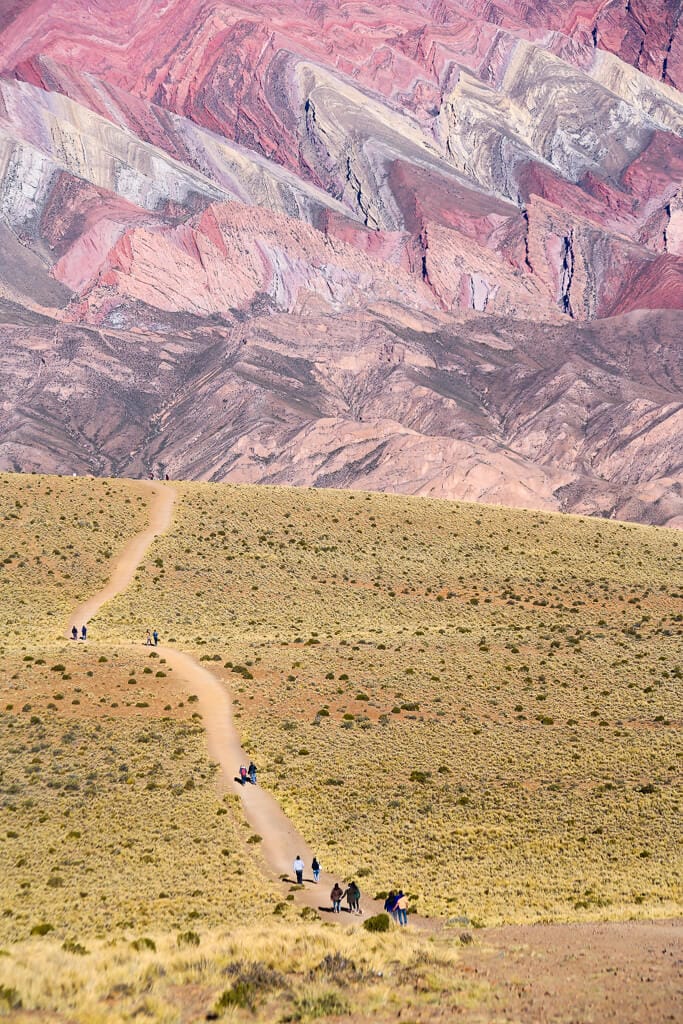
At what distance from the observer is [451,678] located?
64.0 metres

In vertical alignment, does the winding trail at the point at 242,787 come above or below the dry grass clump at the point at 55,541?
below

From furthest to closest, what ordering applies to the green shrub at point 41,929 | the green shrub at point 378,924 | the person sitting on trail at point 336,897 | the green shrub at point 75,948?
the person sitting on trail at point 336,897
the green shrub at point 41,929
the green shrub at point 378,924
the green shrub at point 75,948

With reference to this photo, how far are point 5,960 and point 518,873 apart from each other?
17.9 metres

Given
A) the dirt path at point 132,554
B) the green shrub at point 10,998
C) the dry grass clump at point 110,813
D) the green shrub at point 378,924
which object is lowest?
the green shrub at point 10,998

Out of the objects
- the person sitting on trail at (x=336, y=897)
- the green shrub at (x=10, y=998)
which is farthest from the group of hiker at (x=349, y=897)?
the green shrub at (x=10, y=998)

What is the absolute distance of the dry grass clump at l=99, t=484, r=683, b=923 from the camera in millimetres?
43562

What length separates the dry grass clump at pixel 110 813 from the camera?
38.3 m

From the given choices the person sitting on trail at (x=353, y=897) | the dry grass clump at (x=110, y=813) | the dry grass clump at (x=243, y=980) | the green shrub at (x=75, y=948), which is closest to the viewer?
the dry grass clump at (x=243, y=980)

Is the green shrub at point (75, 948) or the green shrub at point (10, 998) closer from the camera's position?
the green shrub at point (10, 998)

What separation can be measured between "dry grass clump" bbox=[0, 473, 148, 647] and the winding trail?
2.05 metres

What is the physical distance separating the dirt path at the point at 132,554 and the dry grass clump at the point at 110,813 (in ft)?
46.2

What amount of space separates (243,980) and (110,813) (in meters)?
18.2

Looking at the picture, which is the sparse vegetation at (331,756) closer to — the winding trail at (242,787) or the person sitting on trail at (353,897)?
the winding trail at (242,787)

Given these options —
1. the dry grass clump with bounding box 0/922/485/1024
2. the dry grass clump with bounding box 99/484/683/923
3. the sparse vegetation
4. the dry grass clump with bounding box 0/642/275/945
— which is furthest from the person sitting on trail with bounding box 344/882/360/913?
the dry grass clump with bounding box 0/922/485/1024
